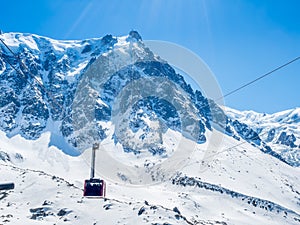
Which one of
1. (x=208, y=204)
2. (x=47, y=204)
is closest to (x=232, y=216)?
(x=208, y=204)

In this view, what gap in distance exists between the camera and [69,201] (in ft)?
292

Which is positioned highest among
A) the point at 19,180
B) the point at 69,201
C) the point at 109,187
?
the point at 109,187

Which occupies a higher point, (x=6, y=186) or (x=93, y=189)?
(x=93, y=189)

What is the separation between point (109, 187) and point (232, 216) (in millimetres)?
52916

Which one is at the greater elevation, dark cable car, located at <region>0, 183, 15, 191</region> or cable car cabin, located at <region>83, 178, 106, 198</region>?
cable car cabin, located at <region>83, 178, 106, 198</region>

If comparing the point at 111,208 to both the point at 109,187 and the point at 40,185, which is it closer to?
the point at 40,185

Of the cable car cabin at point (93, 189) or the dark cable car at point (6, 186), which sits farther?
the cable car cabin at point (93, 189)

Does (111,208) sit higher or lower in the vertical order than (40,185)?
lower

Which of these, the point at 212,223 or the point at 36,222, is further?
the point at 212,223

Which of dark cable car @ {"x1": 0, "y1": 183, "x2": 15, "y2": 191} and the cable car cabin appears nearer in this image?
dark cable car @ {"x1": 0, "y1": 183, "x2": 15, "y2": 191}

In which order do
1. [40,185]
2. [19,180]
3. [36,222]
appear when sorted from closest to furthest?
[36,222], [40,185], [19,180]

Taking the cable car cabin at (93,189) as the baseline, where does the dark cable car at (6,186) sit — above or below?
below

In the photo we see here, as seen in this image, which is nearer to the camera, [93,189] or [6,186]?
[6,186]

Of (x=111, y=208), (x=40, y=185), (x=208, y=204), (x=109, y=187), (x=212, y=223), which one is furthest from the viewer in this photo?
(x=208, y=204)
